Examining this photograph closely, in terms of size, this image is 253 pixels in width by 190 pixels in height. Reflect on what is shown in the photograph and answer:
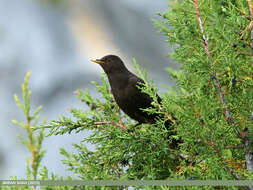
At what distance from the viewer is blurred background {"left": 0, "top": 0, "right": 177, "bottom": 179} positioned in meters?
5.21

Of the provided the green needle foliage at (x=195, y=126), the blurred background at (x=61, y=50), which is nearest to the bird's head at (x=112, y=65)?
the green needle foliage at (x=195, y=126)

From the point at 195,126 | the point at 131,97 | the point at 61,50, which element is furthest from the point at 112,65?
the point at 61,50

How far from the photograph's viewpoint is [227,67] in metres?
1.85

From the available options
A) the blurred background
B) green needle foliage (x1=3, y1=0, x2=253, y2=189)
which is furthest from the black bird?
the blurred background

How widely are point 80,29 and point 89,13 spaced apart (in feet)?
1.64

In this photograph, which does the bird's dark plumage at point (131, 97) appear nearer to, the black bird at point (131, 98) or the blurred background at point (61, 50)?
the black bird at point (131, 98)

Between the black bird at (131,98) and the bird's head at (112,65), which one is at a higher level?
the bird's head at (112,65)

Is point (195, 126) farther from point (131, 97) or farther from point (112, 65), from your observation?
point (112, 65)

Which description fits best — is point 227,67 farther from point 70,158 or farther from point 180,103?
point 70,158

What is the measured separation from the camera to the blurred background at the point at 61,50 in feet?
17.1

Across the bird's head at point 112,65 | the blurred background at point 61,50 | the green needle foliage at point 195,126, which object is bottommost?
the green needle foliage at point 195,126

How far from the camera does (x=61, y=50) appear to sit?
5.94 m

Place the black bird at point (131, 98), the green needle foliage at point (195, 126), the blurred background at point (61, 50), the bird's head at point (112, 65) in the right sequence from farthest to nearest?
the blurred background at point (61, 50) < the bird's head at point (112, 65) < the black bird at point (131, 98) < the green needle foliage at point (195, 126)

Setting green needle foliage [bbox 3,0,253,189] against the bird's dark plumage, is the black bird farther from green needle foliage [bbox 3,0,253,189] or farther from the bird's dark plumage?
green needle foliage [bbox 3,0,253,189]
